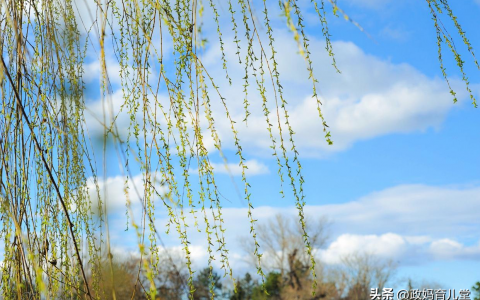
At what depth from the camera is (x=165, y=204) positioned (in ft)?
3.75

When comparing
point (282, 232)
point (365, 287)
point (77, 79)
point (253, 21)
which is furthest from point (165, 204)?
point (365, 287)

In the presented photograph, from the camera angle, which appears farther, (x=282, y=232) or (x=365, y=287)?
(x=365, y=287)

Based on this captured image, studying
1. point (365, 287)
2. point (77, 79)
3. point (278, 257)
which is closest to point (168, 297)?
point (278, 257)

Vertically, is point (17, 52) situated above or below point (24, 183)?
above

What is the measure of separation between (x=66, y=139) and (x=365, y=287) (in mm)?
16534

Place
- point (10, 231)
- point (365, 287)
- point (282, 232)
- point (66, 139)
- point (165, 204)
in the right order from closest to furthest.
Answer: point (165, 204) < point (10, 231) < point (66, 139) < point (282, 232) < point (365, 287)

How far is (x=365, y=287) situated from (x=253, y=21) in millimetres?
Result: 16659

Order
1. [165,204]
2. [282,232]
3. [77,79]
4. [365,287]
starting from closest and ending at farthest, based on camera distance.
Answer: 1. [165,204]
2. [77,79]
3. [282,232]
4. [365,287]

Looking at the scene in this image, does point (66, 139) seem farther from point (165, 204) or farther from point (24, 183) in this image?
point (165, 204)

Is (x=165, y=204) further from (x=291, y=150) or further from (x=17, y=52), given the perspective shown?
(x=17, y=52)

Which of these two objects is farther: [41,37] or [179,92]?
[41,37]

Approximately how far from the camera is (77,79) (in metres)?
1.55

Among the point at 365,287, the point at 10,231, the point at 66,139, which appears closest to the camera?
the point at 10,231

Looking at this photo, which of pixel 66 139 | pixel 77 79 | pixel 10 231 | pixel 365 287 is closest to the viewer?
pixel 10 231
